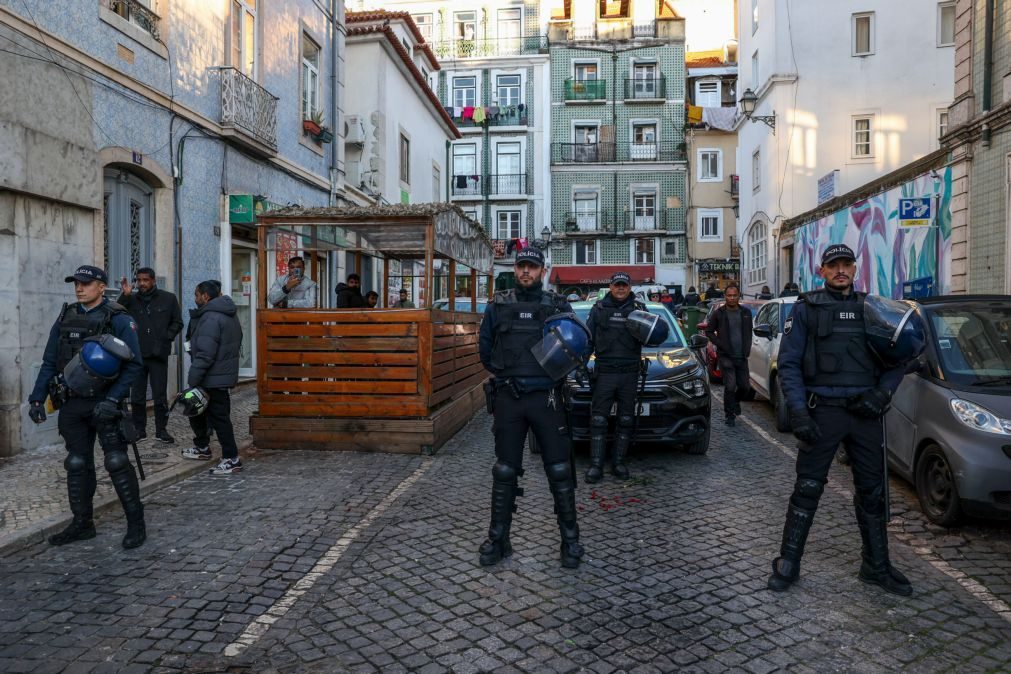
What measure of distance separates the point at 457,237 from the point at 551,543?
5694 millimetres

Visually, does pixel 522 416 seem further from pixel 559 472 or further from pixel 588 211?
pixel 588 211

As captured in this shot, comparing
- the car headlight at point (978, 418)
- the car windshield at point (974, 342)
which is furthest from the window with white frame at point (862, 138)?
the car headlight at point (978, 418)

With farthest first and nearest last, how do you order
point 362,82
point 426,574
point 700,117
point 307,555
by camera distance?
point 700,117, point 362,82, point 307,555, point 426,574

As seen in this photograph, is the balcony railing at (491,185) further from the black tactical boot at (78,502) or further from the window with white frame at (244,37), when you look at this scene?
the black tactical boot at (78,502)

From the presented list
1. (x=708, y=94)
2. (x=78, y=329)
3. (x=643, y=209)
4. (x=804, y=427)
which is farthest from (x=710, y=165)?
(x=78, y=329)

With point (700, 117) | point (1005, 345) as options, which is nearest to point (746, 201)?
point (700, 117)

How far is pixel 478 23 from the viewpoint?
3941 centimetres

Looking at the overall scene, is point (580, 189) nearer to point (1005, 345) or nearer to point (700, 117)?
point (700, 117)

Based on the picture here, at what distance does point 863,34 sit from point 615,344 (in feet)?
73.3

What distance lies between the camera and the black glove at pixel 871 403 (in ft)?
13.4

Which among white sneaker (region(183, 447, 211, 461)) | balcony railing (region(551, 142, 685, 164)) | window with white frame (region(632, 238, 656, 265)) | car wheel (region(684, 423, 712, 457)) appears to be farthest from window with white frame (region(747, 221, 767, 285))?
white sneaker (region(183, 447, 211, 461))

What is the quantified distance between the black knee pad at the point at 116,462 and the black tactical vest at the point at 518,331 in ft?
8.20

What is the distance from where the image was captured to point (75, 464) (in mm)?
4992

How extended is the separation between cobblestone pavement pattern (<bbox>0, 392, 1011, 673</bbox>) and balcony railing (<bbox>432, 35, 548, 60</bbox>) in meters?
36.6
